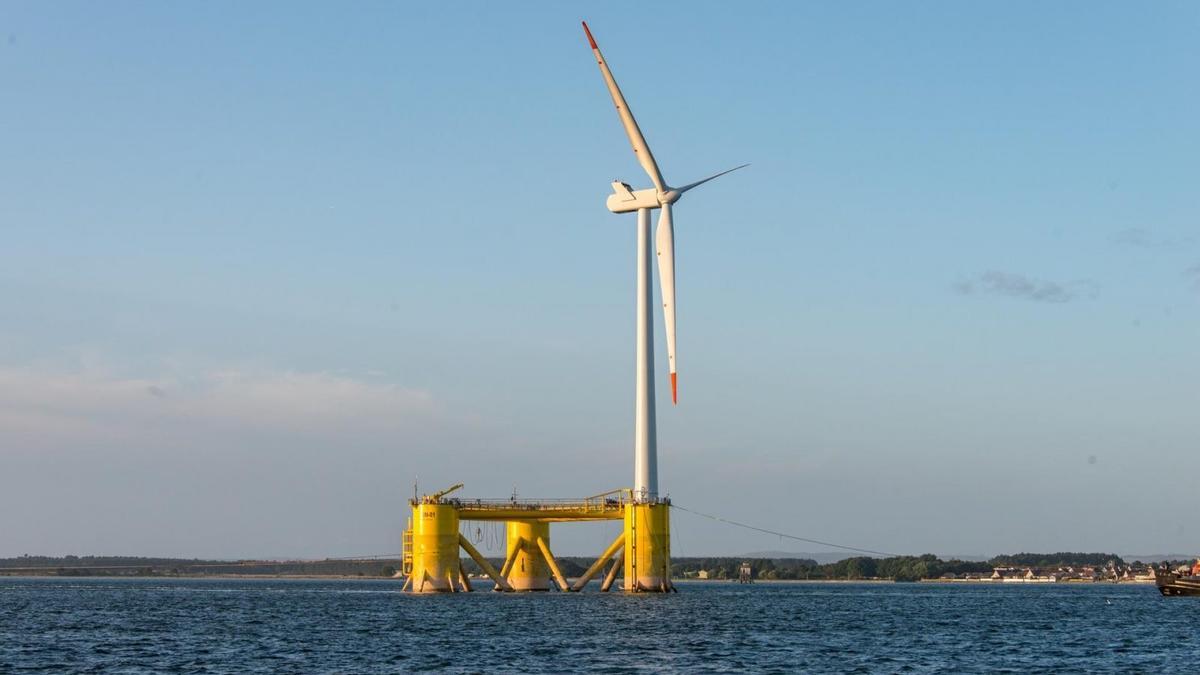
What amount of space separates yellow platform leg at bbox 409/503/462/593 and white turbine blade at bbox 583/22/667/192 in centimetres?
3060

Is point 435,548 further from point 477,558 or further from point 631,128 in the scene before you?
point 631,128

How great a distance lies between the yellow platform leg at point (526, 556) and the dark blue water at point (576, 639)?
259 inches

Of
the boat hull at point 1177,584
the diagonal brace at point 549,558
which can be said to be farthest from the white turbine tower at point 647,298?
the boat hull at point 1177,584

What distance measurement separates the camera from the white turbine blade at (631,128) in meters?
107

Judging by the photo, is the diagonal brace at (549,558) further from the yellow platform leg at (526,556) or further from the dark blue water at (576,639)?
the dark blue water at (576,639)

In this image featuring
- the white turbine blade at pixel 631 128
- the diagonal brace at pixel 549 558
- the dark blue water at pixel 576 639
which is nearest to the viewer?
the dark blue water at pixel 576 639

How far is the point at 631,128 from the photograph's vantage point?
111 m

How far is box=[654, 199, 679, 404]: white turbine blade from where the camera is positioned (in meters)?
109

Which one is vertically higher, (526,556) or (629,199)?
(629,199)

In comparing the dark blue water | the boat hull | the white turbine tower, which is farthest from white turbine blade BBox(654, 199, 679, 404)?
the boat hull

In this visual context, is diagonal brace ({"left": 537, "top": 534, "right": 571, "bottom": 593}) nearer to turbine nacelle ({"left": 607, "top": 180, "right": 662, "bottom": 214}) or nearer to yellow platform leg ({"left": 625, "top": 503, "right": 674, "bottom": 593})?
yellow platform leg ({"left": 625, "top": 503, "right": 674, "bottom": 593})

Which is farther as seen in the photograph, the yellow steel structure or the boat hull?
the boat hull

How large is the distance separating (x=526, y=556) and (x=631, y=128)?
38.8 metres

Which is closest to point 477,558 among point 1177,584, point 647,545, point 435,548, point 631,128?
point 435,548
